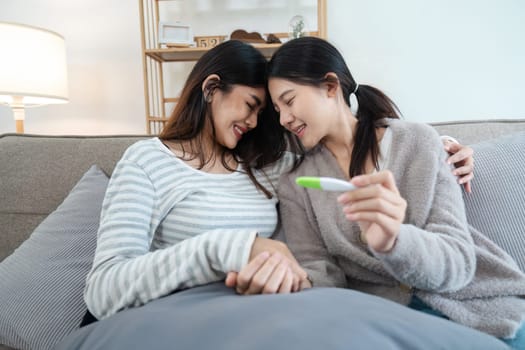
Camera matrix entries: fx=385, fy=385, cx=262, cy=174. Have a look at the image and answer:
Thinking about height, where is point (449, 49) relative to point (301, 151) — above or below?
above

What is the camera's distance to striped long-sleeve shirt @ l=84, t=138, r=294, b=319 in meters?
0.59

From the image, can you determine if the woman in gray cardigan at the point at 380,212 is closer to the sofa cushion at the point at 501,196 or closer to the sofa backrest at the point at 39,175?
the sofa cushion at the point at 501,196

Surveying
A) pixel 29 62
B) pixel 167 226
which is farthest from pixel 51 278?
pixel 29 62

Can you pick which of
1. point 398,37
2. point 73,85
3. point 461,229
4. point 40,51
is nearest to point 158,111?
point 73,85

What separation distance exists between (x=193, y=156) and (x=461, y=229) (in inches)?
22.9

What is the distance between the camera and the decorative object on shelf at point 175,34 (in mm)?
2027

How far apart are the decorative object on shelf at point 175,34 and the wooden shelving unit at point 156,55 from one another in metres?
0.04

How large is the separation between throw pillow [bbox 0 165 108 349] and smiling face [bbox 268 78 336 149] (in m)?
0.55

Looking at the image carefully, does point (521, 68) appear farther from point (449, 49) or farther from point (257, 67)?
point (257, 67)

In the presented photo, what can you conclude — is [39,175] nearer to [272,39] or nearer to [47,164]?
[47,164]

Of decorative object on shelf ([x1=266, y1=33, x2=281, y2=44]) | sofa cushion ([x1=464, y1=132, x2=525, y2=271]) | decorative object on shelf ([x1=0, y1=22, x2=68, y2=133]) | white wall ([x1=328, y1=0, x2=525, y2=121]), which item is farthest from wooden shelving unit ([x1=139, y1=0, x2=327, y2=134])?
sofa cushion ([x1=464, y1=132, x2=525, y2=271])

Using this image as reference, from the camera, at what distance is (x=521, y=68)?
2107mm

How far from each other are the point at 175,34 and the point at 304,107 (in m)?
1.43

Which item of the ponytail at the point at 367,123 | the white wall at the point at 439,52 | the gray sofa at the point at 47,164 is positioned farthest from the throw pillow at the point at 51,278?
the white wall at the point at 439,52
